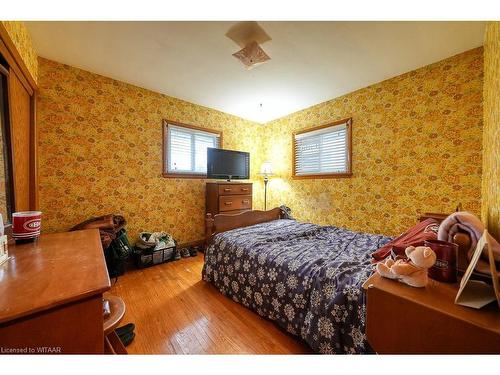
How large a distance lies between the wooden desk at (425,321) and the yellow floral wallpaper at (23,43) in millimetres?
2402

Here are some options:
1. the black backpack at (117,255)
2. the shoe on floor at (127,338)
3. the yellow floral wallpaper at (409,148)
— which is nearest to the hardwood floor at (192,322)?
the shoe on floor at (127,338)

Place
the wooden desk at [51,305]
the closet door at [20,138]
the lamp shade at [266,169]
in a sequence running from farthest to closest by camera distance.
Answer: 1. the lamp shade at [266,169]
2. the closet door at [20,138]
3. the wooden desk at [51,305]

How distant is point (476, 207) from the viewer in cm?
200

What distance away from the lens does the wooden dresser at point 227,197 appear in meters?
3.08

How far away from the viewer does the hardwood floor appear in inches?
50.9

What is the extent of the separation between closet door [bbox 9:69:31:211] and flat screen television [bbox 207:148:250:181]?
74.4 inches

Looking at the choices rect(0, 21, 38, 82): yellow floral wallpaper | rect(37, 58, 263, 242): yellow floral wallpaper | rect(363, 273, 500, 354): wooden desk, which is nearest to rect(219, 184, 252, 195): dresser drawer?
rect(37, 58, 263, 242): yellow floral wallpaper

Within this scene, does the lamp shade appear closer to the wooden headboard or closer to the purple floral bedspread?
the wooden headboard

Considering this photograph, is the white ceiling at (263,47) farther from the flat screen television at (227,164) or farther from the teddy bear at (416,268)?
the teddy bear at (416,268)

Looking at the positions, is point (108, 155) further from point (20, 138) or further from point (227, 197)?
point (227, 197)

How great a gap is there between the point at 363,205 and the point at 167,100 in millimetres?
3136

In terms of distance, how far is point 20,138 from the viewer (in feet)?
5.56

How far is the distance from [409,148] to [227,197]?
2445mm
